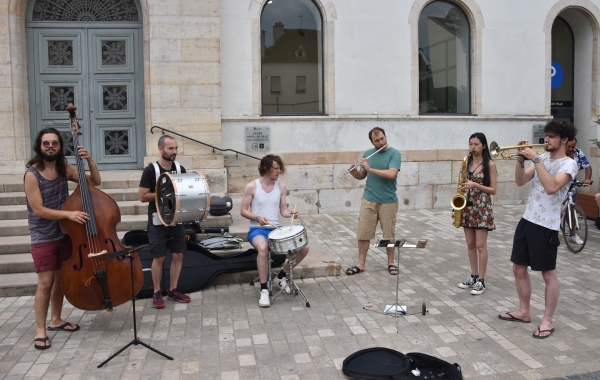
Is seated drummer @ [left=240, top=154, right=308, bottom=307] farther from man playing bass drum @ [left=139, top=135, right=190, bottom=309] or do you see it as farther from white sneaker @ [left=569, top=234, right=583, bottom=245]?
white sneaker @ [left=569, top=234, right=583, bottom=245]

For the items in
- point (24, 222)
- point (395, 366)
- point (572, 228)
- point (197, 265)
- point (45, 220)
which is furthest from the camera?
point (572, 228)

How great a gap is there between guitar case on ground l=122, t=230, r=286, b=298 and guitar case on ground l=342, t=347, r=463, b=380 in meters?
2.28

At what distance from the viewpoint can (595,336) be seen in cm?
501

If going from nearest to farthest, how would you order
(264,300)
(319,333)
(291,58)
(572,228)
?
(319,333) → (264,300) → (572,228) → (291,58)

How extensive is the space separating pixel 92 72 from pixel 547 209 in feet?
28.2

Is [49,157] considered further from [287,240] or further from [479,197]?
[479,197]

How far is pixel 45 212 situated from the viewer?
4719 mm

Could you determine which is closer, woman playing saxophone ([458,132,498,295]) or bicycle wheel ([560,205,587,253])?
woman playing saxophone ([458,132,498,295])

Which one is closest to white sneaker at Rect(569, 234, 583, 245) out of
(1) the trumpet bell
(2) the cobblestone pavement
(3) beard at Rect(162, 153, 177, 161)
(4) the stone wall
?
(2) the cobblestone pavement

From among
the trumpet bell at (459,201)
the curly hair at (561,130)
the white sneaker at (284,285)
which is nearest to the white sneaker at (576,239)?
the trumpet bell at (459,201)

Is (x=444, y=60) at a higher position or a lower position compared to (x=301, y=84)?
higher

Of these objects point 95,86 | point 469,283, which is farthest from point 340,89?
point 469,283

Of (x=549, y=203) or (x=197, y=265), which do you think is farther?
(x=197, y=265)

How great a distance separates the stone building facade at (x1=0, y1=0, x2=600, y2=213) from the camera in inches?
405
